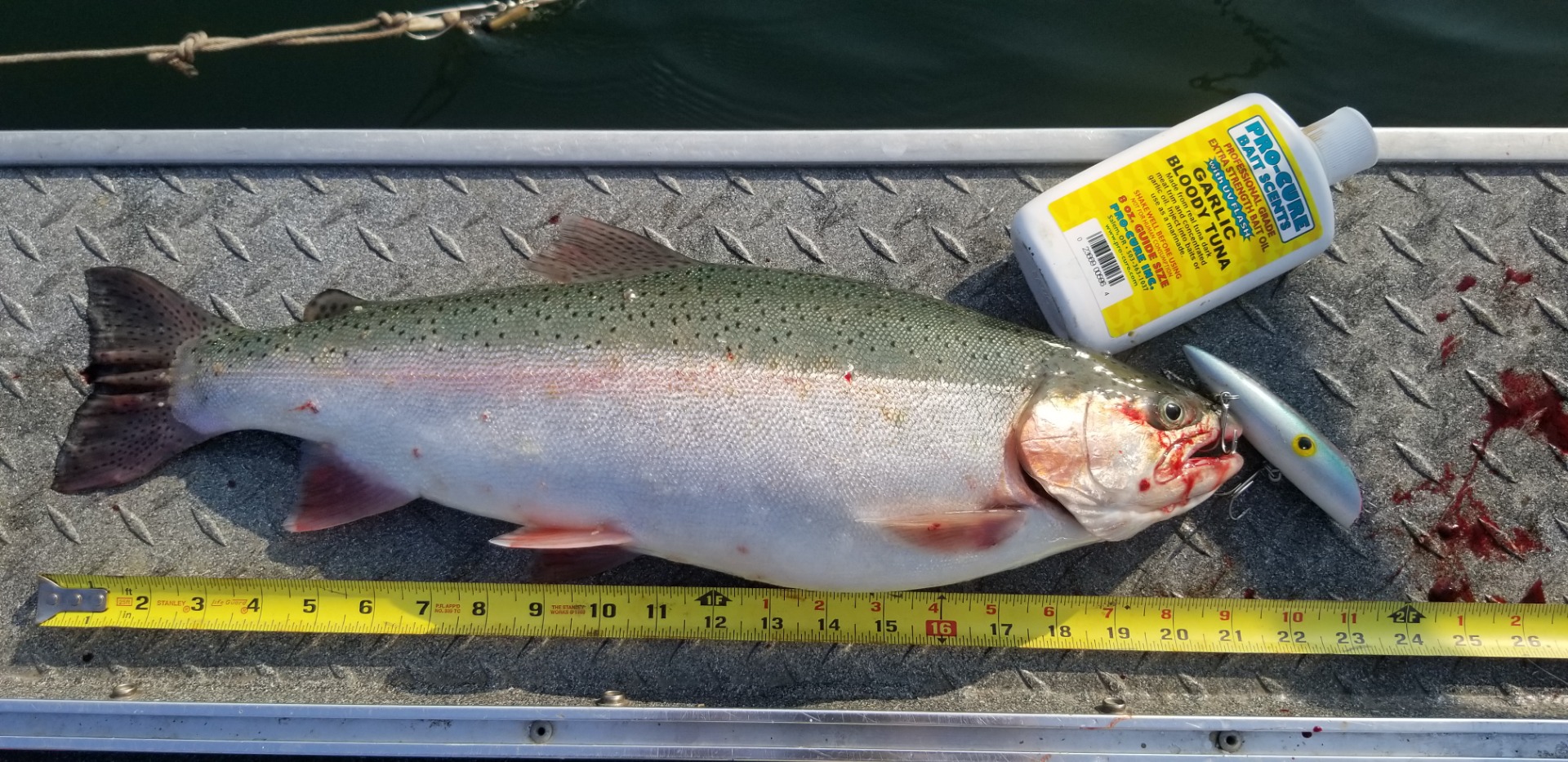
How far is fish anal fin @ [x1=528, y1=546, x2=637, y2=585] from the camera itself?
104 inches

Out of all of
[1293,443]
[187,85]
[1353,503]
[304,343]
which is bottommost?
[1353,503]

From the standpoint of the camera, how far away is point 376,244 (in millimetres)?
3135

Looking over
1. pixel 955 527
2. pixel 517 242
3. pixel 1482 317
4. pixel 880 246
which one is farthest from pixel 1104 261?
pixel 517 242

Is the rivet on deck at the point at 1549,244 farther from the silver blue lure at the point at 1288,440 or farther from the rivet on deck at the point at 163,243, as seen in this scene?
the rivet on deck at the point at 163,243

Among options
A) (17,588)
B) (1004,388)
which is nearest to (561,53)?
(1004,388)

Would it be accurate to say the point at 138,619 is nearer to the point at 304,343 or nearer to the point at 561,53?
the point at 304,343

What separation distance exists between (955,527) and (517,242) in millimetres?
1925

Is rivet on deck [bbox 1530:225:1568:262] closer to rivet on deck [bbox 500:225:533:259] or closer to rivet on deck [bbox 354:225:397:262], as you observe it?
rivet on deck [bbox 500:225:533:259]

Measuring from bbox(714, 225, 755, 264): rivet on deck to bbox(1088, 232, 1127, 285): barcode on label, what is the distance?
1.21 m

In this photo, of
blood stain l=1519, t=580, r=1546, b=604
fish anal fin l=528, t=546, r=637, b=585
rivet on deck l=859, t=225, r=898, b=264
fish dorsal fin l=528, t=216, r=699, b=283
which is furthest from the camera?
rivet on deck l=859, t=225, r=898, b=264

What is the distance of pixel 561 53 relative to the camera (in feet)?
12.7

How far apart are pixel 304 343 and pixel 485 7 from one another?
1824 millimetres

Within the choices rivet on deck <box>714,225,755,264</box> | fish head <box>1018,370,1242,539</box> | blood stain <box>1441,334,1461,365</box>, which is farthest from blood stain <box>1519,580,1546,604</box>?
rivet on deck <box>714,225,755,264</box>

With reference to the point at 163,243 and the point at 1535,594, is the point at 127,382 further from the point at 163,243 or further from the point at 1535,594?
the point at 1535,594
